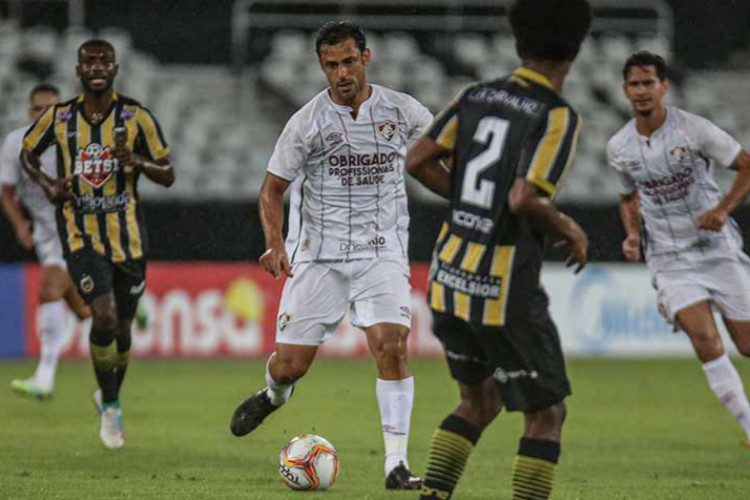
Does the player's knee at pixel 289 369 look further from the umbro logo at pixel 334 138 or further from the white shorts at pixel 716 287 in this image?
the white shorts at pixel 716 287

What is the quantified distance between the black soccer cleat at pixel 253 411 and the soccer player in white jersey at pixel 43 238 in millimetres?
3999

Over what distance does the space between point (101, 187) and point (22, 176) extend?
384 centimetres

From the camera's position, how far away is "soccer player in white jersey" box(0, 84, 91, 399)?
12.6 metres

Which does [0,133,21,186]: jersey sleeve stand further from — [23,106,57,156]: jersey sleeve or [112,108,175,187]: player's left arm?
[112,108,175,187]: player's left arm

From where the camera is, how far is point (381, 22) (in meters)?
24.1

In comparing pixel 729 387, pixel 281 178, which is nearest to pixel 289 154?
pixel 281 178

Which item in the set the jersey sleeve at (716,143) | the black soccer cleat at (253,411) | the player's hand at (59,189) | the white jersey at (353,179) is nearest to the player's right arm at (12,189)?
the player's hand at (59,189)

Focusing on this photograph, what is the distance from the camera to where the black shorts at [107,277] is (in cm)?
969

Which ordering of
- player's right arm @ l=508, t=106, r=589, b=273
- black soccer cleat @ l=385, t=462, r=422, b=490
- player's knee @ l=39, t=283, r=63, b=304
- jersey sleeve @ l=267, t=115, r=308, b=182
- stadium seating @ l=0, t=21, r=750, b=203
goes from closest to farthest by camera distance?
1. player's right arm @ l=508, t=106, r=589, b=273
2. black soccer cleat @ l=385, t=462, r=422, b=490
3. jersey sleeve @ l=267, t=115, r=308, b=182
4. player's knee @ l=39, t=283, r=63, b=304
5. stadium seating @ l=0, t=21, r=750, b=203

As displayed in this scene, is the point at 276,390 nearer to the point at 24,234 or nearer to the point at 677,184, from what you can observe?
the point at 677,184

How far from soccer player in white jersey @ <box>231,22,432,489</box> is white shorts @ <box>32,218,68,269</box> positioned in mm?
5361

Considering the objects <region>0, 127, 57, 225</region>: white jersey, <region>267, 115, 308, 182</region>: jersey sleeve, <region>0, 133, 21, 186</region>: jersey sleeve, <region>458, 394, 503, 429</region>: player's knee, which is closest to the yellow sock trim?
<region>458, 394, 503, 429</region>: player's knee

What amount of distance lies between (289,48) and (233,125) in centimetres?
168

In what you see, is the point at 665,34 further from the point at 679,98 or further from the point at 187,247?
the point at 187,247
